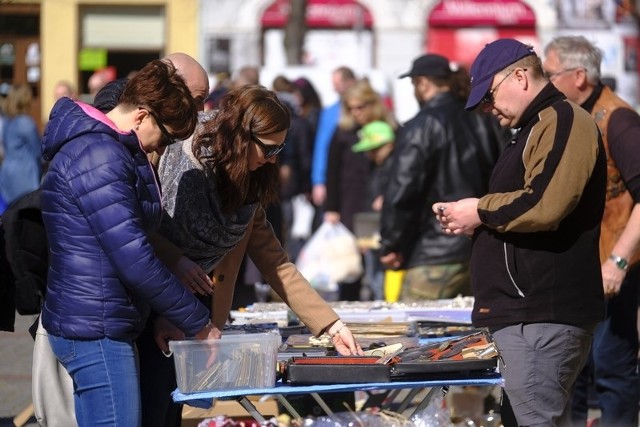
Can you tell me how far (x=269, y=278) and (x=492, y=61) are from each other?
1154mm

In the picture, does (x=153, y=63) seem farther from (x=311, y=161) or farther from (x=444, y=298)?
(x=311, y=161)

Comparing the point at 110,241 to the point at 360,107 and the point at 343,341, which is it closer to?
the point at 343,341

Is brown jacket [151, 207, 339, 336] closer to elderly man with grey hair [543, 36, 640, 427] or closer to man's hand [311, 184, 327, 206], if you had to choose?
elderly man with grey hair [543, 36, 640, 427]

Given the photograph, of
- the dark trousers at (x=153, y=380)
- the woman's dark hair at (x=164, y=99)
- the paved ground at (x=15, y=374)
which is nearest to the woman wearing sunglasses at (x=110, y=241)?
the woman's dark hair at (x=164, y=99)

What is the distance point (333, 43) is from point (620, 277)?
18157mm

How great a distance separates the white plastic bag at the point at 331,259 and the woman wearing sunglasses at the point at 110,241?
5.11 metres

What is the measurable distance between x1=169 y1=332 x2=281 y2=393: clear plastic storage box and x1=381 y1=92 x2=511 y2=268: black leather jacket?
8.31 ft

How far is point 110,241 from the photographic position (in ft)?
12.0

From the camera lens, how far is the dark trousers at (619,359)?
5.68 metres

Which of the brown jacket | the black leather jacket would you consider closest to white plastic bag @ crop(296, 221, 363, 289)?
the black leather jacket

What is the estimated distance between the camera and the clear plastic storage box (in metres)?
3.88

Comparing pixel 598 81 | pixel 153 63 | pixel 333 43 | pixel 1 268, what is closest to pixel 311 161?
pixel 598 81

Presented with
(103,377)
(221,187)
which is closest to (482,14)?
(221,187)

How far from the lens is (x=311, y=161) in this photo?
36.2 ft
